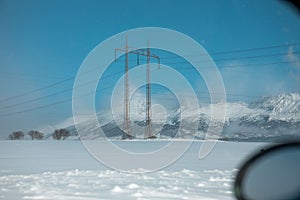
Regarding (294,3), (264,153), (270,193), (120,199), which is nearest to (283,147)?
(264,153)

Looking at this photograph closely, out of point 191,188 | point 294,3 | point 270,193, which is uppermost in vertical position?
point 294,3

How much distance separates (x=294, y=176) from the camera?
1.12 m

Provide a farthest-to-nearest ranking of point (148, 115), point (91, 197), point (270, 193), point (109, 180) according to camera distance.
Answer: point (148, 115)
point (109, 180)
point (91, 197)
point (270, 193)

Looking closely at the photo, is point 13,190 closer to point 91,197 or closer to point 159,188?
point 91,197

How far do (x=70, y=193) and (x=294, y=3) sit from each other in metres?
2.53

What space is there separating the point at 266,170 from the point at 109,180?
3.09 metres

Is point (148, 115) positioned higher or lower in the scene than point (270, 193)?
higher

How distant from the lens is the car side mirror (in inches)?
43.6

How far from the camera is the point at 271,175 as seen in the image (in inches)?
45.4

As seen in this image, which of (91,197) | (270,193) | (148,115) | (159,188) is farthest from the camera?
(148,115)

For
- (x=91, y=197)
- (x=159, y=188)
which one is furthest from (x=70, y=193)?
(x=159, y=188)

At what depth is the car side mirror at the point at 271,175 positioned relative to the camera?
3.63ft

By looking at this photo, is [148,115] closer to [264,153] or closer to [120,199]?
[120,199]

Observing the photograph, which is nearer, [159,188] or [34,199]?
[34,199]
